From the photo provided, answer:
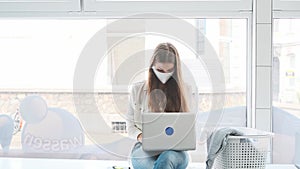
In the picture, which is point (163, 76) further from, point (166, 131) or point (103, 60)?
point (103, 60)

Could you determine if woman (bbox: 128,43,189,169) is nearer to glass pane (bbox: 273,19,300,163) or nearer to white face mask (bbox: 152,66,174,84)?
white face mask (bbox: 152,66,174,84)

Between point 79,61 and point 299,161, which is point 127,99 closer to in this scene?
point 79,61

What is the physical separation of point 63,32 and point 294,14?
1434mm

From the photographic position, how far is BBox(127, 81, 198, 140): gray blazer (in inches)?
80.0

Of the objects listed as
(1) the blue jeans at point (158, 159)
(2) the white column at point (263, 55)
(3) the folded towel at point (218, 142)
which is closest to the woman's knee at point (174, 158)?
(1) the blue jeans at point (158, 159)

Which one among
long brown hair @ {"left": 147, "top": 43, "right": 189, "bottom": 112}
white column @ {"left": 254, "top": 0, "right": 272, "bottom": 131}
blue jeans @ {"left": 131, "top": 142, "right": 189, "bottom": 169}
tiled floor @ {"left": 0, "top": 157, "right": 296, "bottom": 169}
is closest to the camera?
blue jeans @ {"left": 131, "top": 142, "right": 189, "bottom": 169}

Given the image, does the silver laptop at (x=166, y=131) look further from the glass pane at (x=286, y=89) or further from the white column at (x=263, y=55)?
the glass pane at (x=286, y=89)

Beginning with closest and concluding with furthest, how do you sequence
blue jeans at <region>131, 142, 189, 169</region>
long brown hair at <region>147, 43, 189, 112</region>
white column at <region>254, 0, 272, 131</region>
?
blue jeans at <region>131, 142, 189, 169</region>, long brown hair at <region>147, 43, 189, 112</region>, white column at <region>254, 0, 272, 131</region>

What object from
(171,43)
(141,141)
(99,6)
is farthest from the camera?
(99,6)

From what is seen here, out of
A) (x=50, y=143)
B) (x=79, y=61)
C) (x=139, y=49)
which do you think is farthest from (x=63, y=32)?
(x=50, y=143)

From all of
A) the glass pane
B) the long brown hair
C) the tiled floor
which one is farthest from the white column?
the long brown hair

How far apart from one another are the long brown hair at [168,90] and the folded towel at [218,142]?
0.21 m

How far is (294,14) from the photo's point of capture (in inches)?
92.6

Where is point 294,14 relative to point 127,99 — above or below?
above
